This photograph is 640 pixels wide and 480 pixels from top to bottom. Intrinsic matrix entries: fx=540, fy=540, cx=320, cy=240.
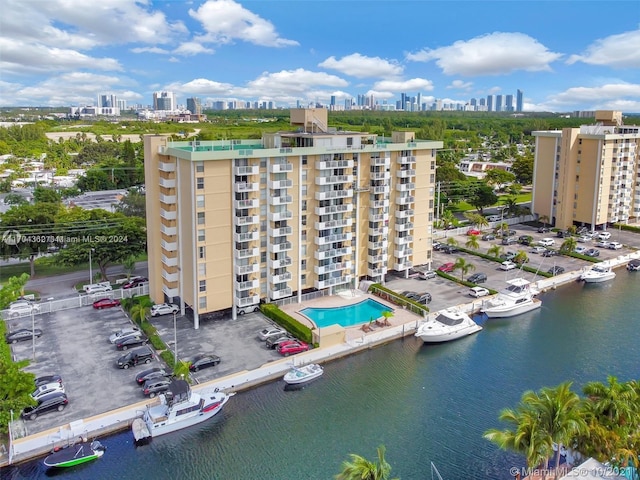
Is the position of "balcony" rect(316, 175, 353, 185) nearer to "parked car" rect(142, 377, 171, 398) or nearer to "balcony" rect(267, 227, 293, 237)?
"balcony" rect(267, 227, 293, 237)

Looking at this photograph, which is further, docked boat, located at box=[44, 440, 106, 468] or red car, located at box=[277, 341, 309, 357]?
red car, located at box=[277, 341, 309, 357]

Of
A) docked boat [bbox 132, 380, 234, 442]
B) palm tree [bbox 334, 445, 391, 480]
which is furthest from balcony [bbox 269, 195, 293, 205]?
palm tree [bbox 334, 445, 391, 480]

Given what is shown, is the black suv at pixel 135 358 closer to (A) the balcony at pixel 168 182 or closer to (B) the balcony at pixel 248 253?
(B) the balcony at pixel 248 253

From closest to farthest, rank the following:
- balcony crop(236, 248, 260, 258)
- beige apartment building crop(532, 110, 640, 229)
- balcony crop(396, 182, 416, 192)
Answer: balcony crop(236, 248, 260, 258) → balcony crop(396, 182, 416, 192) → beige apartment building crop(532, 110, 640, 229)

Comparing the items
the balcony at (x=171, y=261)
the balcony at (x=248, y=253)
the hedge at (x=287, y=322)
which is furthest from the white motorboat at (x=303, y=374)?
the balcony at (x=171, y=261)

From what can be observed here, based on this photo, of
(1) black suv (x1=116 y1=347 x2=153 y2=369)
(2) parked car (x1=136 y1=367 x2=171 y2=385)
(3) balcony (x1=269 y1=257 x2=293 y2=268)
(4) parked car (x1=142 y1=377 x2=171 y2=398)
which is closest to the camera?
(4) parked car (x1=142 y1=377 x2=171 y2=398)

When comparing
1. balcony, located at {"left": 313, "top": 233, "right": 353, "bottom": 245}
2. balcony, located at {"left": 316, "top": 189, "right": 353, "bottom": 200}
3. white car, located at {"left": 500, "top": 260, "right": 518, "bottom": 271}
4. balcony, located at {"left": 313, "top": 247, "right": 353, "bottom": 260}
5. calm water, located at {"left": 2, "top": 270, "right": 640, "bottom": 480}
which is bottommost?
calm water, located at {"left": 2, "top": 270, "right": 640, "bottom": 480}

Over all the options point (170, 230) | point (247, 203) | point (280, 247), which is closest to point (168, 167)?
point (170, 230)

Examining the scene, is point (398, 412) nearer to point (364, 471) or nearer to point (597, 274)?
point (364, 471)

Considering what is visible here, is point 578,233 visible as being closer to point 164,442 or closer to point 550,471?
point 550,471
